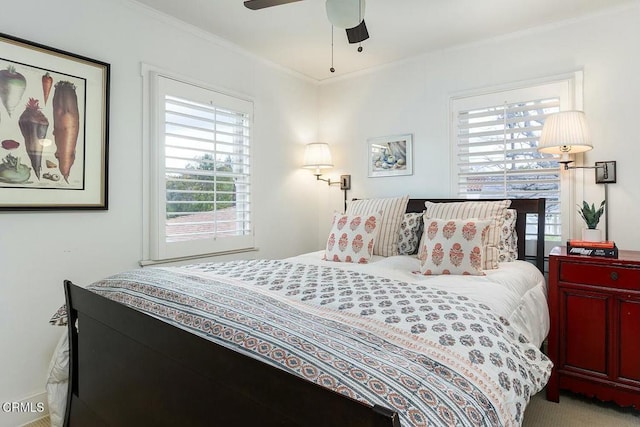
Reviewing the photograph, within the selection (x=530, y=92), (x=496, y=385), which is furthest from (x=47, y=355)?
(x=530, y=92)

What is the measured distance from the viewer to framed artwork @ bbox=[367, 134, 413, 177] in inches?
141

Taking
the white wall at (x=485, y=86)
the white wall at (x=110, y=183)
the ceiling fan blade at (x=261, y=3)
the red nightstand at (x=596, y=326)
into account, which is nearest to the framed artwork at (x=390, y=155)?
the white wall at (x=485, y=86)

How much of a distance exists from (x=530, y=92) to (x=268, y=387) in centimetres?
306

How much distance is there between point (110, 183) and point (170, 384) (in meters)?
1.79

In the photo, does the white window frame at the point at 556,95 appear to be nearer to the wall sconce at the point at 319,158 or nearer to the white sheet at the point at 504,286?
the white sheet at the point at 504,286

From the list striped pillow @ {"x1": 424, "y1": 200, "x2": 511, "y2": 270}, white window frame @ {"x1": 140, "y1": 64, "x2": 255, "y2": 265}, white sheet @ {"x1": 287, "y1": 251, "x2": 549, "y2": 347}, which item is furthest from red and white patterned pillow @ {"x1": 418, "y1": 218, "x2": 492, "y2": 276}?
white window frame @ {"x1": 140, "y1": 64, "x2": 255, "y2": 265}

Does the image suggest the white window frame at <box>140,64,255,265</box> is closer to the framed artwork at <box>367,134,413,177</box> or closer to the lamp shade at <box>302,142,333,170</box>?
the lamp shade at <box>302,142,333,170</box>

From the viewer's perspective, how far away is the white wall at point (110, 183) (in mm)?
2127

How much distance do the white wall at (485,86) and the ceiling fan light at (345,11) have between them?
5.55 feet

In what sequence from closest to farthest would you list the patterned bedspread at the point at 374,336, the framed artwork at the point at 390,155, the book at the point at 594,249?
the patterned bedspread at the point at 374,336 < the book at the point at 594,249 < the framed artwork at the point at 390,155

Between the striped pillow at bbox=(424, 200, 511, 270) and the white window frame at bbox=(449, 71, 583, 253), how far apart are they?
0.50 metres

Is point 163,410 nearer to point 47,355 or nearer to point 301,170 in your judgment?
point 47,355

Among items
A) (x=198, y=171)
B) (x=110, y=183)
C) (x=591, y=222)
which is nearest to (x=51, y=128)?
(x=110, y=183)

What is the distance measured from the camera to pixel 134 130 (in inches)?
104
